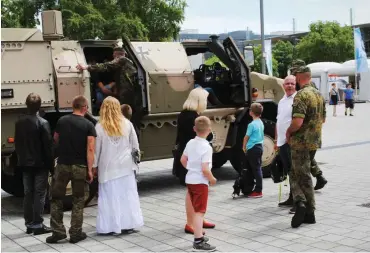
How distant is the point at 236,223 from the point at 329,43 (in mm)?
54209

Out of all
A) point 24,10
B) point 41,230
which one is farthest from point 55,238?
point 24,10

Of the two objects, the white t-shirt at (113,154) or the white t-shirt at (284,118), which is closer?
the white t-shirt at (113,154)

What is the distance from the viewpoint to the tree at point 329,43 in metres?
58.3

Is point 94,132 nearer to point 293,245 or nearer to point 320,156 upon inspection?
point 293,245

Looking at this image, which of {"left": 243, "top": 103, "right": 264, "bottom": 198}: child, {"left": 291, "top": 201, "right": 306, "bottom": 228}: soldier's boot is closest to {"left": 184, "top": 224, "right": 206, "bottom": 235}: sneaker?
{"left": 291, "top": 201, "right": 306, "bottom": 228}: soldier's boot

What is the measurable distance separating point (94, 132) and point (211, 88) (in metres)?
4.08

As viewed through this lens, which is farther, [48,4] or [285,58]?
[285,58]

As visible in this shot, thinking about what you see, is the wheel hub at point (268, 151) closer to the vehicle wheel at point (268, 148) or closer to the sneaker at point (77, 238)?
the vehicle wheel at point (268, 148)

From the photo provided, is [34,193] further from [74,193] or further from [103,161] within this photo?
[103,161]

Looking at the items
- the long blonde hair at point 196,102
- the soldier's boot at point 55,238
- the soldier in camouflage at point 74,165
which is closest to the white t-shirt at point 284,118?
the long blonde hair at point 196,102

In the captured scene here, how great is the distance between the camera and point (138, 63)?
332 inches

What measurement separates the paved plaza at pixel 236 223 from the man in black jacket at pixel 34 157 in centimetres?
28

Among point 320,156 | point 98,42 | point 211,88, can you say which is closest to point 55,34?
point 98,42

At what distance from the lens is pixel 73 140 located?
239 inches
